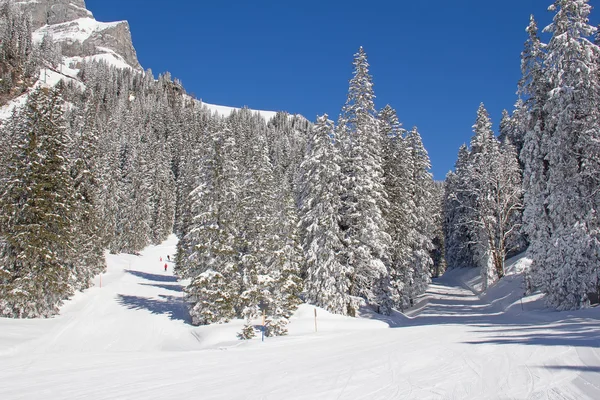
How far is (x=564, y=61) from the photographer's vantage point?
19.9 meters

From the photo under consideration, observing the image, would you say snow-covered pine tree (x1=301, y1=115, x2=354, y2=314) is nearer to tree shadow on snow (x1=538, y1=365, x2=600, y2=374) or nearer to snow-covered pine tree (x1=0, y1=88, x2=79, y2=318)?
snow-covered pine tree (x1=0, y1=88, x2=79, y2=318)

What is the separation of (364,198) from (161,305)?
55.2 ft

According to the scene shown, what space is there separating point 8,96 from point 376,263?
11611 centimetres

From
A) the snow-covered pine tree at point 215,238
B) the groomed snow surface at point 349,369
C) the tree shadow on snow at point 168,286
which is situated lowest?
the groomed snow surface at point 349,369

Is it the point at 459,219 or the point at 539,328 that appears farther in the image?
the point at 459,219

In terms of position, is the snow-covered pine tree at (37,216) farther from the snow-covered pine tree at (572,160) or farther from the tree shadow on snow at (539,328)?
the snow-covered pine tree at (572,160)

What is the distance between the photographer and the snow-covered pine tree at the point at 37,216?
891 inches

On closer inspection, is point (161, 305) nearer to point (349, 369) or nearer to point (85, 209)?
point (85, 209)

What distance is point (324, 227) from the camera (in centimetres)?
2577

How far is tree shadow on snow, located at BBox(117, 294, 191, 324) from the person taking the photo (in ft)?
87.6

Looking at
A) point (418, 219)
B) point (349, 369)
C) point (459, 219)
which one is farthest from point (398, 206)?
point (459, 219)

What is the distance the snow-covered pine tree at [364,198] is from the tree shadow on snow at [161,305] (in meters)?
11.9

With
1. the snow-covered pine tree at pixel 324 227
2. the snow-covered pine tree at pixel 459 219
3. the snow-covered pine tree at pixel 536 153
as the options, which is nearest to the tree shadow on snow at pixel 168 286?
the snow-covered pine tree at pixel 324 227

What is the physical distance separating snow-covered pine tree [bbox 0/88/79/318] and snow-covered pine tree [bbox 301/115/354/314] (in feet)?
50.1
